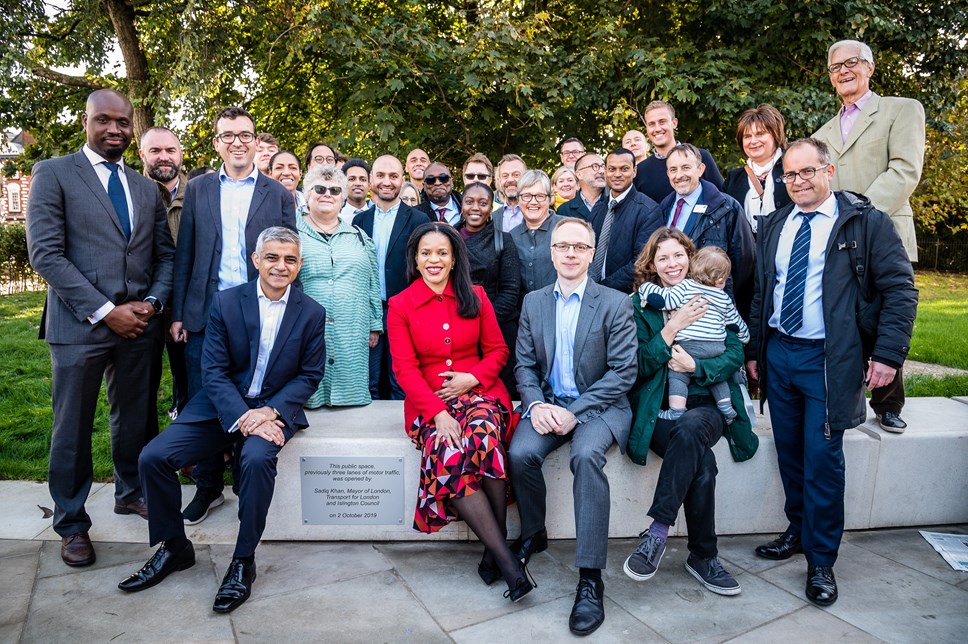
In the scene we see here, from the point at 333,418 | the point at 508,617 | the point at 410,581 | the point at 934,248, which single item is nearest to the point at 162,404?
the point at 333,418

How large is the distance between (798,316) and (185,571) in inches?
142

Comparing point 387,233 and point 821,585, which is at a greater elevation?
point 387,233

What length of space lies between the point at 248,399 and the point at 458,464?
1.30 metres

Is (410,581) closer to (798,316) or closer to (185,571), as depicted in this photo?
(185,571)

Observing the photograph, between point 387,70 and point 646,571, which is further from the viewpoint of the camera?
point 387,70

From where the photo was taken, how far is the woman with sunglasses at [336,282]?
4.58 meters

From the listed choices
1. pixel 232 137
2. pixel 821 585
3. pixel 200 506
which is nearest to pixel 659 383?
pixel 821 585

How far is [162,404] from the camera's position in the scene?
675 centimetres

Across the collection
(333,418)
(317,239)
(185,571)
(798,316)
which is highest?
(317,239)

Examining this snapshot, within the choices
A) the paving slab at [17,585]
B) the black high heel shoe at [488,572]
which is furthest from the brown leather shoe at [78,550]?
the black high heel shoe at [488,572]

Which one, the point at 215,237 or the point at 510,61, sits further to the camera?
the point at 510,61

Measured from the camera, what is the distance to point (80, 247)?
152 inches

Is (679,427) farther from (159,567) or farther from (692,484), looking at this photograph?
(159,567)

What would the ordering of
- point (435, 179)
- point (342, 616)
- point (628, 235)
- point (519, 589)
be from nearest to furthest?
point (342, 616) < point (519, 589) < point (628, 235) < point (435, 179)
